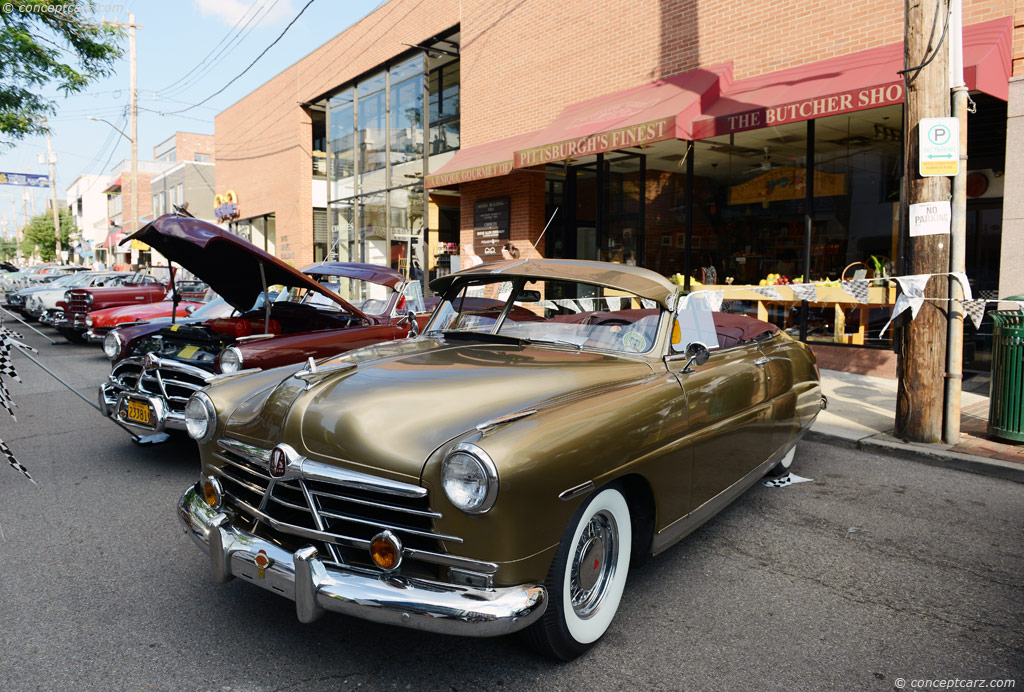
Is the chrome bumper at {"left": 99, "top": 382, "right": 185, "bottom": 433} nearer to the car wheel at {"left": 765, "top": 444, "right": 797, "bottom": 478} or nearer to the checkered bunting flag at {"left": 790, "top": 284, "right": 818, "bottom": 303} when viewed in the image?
the car wheel at {"left": 765, "top": 444, "right": 797, "bottom": 478}

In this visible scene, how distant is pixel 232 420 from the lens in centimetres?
287

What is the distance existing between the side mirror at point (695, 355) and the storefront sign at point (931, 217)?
350 centimetres

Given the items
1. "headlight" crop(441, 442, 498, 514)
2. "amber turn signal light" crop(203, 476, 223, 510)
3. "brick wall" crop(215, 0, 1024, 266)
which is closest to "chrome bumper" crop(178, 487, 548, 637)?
"headlight" crop(441, 442, 498, 514)

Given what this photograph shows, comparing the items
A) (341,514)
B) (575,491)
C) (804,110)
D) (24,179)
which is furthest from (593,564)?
(24,179)

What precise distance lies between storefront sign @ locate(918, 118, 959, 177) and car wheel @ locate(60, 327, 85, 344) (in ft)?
46.3

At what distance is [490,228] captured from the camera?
46.6ft

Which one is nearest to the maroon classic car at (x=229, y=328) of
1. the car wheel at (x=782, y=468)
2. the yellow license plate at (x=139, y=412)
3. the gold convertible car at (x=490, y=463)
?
the yellow license plate at (x=139, y=412)

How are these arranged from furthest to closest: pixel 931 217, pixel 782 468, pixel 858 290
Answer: pixel 858 290 < pixel 931 217 < pixel 782 468

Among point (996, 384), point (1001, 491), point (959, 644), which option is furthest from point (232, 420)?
point (996, 384)

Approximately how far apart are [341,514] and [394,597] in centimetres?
38

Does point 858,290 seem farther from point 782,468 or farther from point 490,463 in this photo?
point 490,463

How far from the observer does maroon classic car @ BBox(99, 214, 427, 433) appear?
4.99 meters

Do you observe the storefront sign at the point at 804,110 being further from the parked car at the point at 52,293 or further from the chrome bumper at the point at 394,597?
the parked car at the point at 52,293

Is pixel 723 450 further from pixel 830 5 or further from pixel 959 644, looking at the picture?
pixel 830 5
